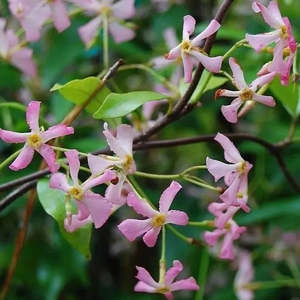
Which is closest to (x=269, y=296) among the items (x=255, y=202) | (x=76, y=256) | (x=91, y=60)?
(x=255, y=202)

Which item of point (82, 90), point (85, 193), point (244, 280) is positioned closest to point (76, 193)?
point (85, 193)

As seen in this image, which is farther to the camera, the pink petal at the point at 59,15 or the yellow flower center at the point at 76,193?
the pink petal at the point at 59,15

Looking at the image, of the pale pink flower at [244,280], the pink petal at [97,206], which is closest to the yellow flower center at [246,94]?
the pink petal at [97,206]

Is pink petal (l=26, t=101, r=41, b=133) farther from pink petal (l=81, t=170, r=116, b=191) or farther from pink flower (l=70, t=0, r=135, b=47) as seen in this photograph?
pink flower (l=70, t=0, r=135, b=47)

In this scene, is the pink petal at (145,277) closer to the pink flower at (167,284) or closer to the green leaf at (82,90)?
the pink flower at (167,284)

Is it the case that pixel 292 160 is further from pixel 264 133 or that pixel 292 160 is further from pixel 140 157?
pixel 140 157

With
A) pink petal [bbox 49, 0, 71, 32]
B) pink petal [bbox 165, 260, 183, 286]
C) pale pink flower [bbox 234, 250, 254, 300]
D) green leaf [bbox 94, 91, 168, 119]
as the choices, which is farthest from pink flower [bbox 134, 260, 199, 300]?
pale pink flower [bbox 234, 250, 254, 300]

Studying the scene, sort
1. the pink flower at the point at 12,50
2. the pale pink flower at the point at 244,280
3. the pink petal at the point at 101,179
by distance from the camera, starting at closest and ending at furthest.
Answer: the pink petal at the point at 101,179, the pink flower at the point at 12,50, the pale pink flower at the point at 244,280

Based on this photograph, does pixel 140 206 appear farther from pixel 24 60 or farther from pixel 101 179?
pixel 24 60
